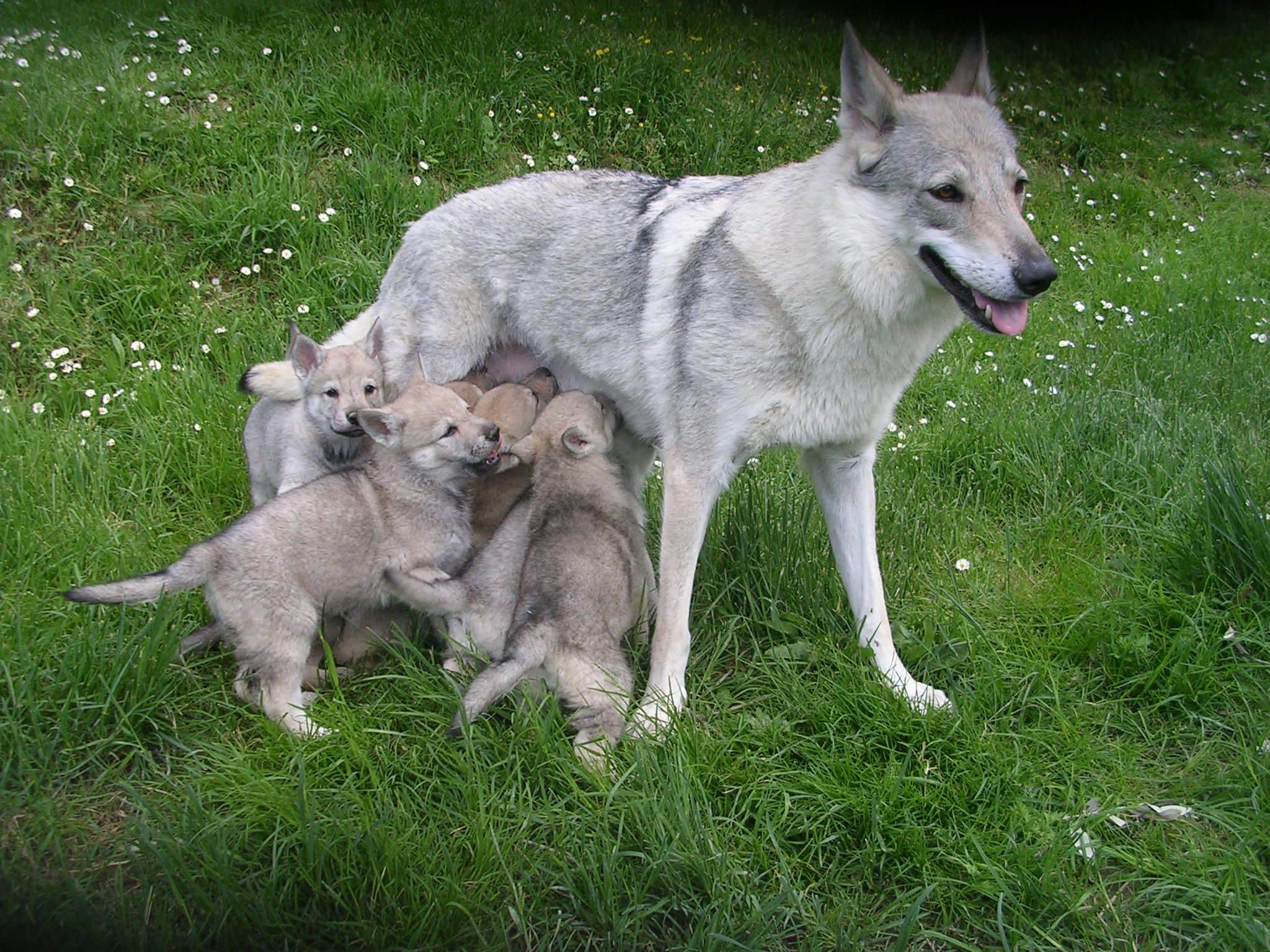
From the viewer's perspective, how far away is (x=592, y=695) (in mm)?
3047

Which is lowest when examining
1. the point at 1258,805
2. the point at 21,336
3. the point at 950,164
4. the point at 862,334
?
the point at 21,336

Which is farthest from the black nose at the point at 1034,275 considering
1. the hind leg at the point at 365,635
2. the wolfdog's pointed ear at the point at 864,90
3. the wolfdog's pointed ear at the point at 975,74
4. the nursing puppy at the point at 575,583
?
the hind leg at the point at 365,635

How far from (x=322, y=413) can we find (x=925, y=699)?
8.01 feet

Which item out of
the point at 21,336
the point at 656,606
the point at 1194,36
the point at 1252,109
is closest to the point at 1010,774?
the point at 656,606

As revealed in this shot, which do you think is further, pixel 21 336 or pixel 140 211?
pixel 140 211

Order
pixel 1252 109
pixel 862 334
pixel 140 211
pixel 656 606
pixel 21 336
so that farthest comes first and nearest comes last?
pixel 1252 109 → pixel 140 211 → pixel 21 336 → pixel 656 606 → pixel 862 334

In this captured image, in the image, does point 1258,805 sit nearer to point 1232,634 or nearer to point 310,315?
point 1232,634

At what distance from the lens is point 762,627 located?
145 inches

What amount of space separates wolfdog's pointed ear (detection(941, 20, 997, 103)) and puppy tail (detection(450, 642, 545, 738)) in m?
2.39

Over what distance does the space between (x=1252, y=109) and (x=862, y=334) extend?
430 inches

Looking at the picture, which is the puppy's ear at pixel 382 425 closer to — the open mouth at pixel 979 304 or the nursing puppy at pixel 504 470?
the nursing puppy at pixel 504 470

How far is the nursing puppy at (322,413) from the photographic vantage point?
380 cm

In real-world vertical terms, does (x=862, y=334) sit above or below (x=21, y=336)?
Result: above

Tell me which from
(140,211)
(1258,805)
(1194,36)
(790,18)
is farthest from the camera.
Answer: (1194,36)
